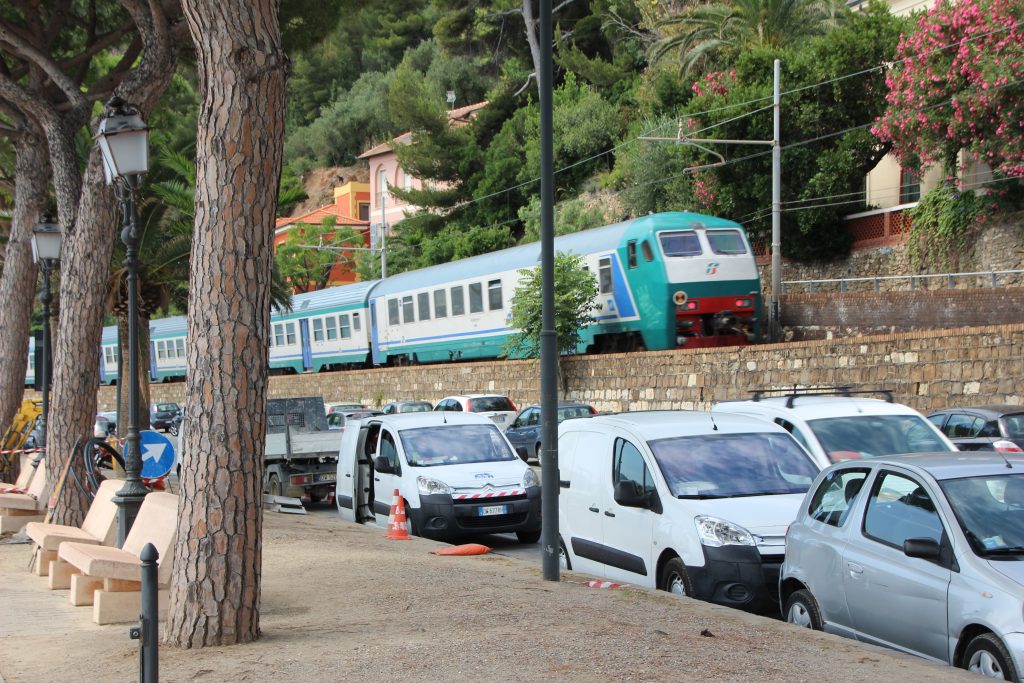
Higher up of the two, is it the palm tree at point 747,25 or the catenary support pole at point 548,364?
the palm tree at point 747,25

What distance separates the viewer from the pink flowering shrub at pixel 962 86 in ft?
89.8

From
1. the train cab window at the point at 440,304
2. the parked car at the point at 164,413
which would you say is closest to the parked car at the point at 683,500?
the train cab window at the point at 440,304

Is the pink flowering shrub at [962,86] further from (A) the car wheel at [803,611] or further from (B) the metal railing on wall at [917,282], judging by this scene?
(A) the car wheel at [803,611]

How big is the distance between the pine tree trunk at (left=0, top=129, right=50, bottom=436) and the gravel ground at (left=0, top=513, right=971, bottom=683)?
33.0ft

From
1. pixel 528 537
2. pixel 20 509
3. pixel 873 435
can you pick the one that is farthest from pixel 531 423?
pixel 873 435

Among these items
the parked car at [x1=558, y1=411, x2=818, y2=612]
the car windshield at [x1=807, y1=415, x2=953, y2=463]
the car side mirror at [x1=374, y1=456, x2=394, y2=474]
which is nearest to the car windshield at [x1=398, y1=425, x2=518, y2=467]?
the car side mirror at [x1=374, y1=456, x2=394, y2=474]

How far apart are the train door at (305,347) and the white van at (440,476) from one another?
3307cm

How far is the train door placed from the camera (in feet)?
162

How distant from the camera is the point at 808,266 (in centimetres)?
3956

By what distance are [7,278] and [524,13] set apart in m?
39.9

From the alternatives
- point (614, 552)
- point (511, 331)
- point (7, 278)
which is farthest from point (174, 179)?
point (614, 552)

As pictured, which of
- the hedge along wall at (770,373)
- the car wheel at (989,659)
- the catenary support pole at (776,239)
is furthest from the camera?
the catenary support pole at (776,239)

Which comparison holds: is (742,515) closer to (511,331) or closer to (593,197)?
(511,331)

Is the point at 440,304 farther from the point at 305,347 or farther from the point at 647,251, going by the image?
the point at 305,347
